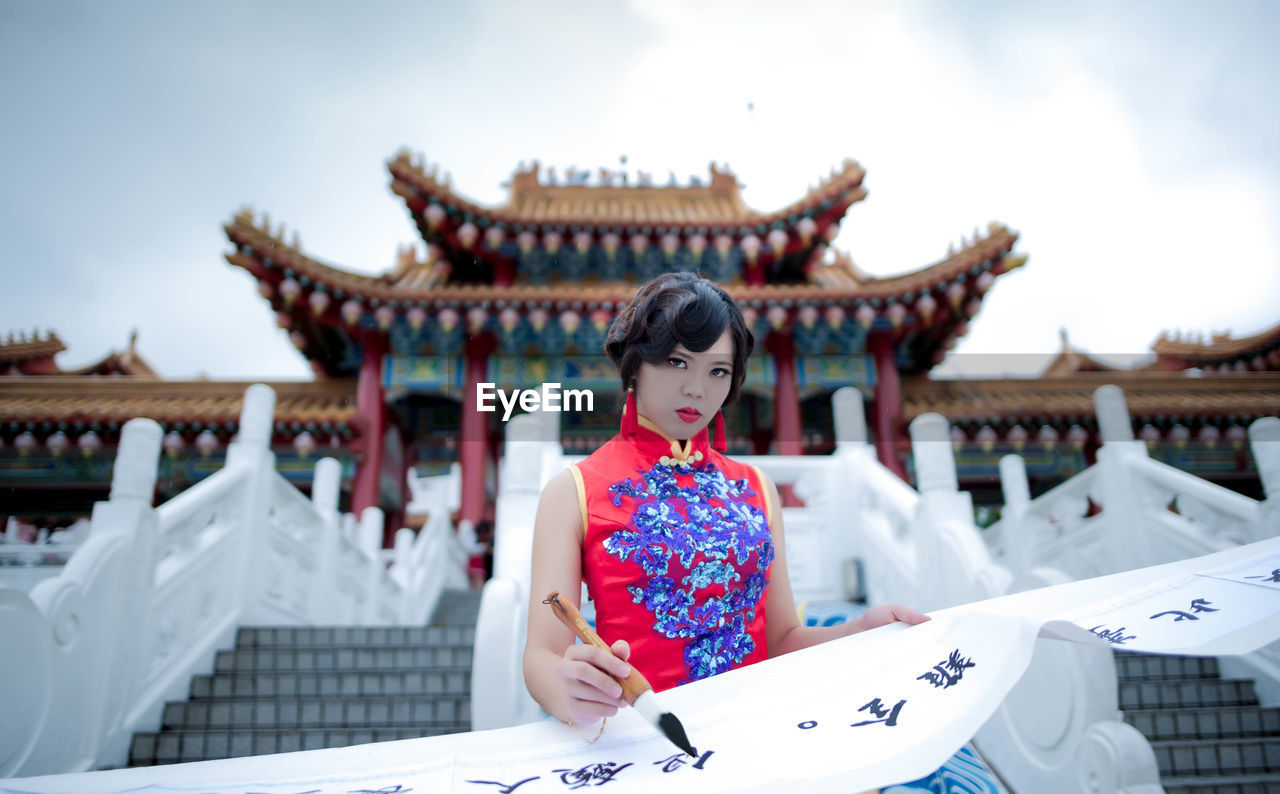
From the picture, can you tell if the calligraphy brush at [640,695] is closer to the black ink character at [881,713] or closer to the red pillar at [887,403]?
the black ink character at [881,713]

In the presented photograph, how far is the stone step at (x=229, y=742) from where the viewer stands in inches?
125

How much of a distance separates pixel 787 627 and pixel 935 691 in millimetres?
495

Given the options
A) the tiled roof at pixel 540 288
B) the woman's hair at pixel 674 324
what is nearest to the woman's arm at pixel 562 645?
the woman's hair at pixel 674 324

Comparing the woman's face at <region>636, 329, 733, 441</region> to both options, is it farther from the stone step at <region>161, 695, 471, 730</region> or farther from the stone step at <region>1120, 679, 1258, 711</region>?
the stone step at <region>1120, 679, 1258, 711</region>

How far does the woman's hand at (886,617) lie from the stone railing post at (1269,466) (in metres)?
3.40

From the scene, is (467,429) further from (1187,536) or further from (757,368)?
(1187,536)

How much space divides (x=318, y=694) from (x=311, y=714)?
0.30 metres

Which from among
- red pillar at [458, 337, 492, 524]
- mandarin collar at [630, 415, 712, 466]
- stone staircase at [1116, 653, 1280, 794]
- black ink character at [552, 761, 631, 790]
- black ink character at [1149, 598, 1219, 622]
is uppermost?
red pillar at [458, 337, 492, 524]

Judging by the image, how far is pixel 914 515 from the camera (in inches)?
146

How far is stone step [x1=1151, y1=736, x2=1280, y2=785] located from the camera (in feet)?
10.1

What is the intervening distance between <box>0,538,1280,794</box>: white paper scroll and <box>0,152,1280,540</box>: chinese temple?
7.59 m

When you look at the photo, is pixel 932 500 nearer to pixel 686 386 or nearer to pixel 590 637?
pixel 686 386

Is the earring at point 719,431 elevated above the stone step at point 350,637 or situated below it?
above

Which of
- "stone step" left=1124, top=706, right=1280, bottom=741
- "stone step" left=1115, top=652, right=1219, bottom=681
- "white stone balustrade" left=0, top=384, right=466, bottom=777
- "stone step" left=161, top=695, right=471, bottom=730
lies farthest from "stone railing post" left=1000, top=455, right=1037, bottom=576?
"white stone balustrade" left=0, top=384, right=466, bottom=777
